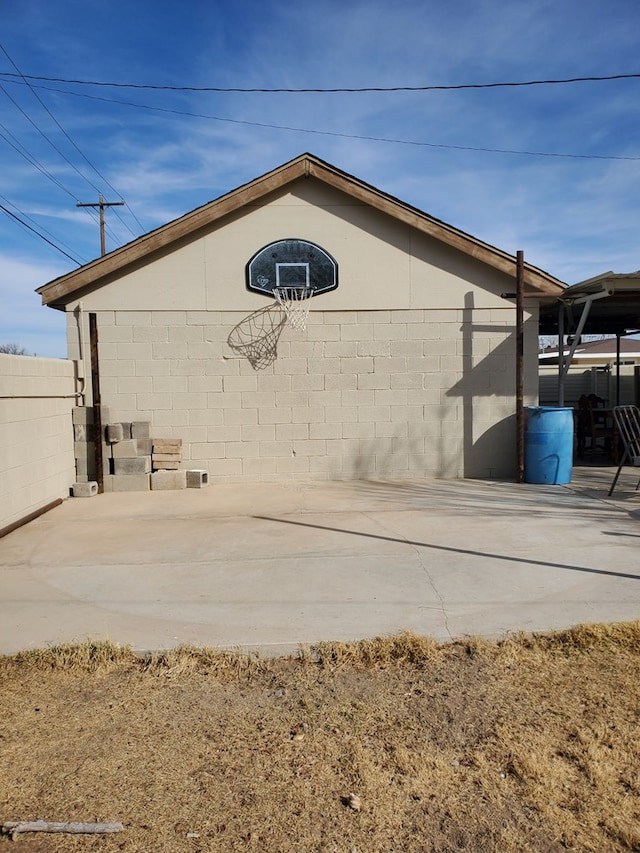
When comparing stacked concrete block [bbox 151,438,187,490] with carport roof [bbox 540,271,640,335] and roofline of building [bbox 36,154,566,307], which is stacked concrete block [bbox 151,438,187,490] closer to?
roofline of building [bbox 36,154,566,307]

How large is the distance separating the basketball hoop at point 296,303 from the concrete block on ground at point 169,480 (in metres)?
2.94

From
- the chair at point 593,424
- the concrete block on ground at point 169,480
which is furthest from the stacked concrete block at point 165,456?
the chair at point 593,424

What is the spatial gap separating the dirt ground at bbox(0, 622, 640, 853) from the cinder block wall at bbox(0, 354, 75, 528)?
4.11 meters

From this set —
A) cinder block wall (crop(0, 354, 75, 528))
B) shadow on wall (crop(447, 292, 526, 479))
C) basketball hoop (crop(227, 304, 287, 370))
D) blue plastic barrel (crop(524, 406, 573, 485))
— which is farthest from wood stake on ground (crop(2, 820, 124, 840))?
shadow on wall (crop(447, 292, 526, 479))

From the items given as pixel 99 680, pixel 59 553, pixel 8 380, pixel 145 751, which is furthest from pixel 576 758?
pixel 8 380

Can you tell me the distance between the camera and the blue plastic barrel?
9.29 meters

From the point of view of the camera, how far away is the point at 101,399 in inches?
391

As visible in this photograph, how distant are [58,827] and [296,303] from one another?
27.5 feet

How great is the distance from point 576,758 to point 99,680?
8.34 ft

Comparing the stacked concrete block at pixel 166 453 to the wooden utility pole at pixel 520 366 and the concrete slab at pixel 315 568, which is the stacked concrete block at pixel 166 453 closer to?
the concrete slab at pixel 315 568

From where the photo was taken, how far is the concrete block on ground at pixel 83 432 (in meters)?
9.73

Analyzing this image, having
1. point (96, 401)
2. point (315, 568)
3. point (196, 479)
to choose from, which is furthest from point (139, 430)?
point (315, 568)

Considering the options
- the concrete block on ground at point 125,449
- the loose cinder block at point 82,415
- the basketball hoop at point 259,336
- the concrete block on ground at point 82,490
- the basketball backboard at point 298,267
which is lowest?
the concrete block on ground at point 82,490

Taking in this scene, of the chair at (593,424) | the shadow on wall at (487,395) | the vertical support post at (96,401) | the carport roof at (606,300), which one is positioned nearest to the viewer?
the carport roof at (606,300)
